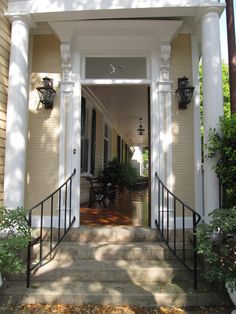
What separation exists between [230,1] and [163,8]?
4.21ft

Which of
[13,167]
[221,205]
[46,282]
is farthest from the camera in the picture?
[13,167]

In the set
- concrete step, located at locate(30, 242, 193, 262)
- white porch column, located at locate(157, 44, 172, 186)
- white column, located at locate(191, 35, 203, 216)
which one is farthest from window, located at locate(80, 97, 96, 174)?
concrete step, located at locate(30, 242, 193, 262)

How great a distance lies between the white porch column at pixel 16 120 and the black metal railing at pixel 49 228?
396 millimetres

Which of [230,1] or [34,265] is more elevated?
[230,1]

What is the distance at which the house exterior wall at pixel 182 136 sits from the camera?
488cm

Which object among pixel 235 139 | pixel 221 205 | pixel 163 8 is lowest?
pixel 221 205

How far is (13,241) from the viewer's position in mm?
3127

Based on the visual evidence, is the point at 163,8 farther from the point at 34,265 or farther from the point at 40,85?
the point at 34,265

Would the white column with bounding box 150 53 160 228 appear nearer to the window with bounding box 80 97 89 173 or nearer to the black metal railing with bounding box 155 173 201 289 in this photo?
the black metal railing with bounding box 155 173 201 289

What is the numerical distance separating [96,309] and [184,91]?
3178 millimetres

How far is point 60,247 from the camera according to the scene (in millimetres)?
4102

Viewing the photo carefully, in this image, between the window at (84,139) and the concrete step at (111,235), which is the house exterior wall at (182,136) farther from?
the window at (84,139)

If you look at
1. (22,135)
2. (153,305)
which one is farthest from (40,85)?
(153,305)

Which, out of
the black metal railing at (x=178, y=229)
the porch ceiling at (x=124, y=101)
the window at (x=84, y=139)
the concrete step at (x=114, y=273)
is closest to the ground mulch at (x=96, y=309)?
the black metal railing at (x=178, y=229)
